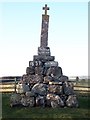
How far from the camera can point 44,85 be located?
82.5 ft

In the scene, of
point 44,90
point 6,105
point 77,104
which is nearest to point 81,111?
point 77,104

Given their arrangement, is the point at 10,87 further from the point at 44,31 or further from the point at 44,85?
the point at 44,85

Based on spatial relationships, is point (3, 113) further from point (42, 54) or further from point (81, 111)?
point (42, 54)

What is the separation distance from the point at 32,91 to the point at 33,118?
529 cm

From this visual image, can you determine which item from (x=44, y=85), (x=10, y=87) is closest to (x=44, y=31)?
(x=44, y=85)

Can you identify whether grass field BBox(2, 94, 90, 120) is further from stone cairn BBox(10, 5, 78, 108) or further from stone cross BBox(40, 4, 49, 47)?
stone cross BBox(40, 4, 49, 47)

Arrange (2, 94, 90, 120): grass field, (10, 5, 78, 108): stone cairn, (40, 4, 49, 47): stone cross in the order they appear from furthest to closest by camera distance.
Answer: (40, 4, 49, 47): stone cross
(10, 5, 78, 108): stone cairn
(2, 94, 90, 120): grass field

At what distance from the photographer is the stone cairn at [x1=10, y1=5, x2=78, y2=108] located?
24250 millimetres

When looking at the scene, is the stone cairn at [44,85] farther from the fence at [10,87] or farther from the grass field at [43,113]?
the fence at [10,87]

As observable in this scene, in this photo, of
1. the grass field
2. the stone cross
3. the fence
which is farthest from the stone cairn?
the fence

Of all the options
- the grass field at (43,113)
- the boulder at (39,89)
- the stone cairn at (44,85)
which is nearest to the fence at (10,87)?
the stone cairn at (44,85)

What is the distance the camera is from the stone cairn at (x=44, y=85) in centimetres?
2425

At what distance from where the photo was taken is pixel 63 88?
2519 centimetres

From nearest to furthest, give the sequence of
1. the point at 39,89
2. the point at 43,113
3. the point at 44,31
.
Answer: the point at 43,113 → the point at 39,89 → the point at 44,31
